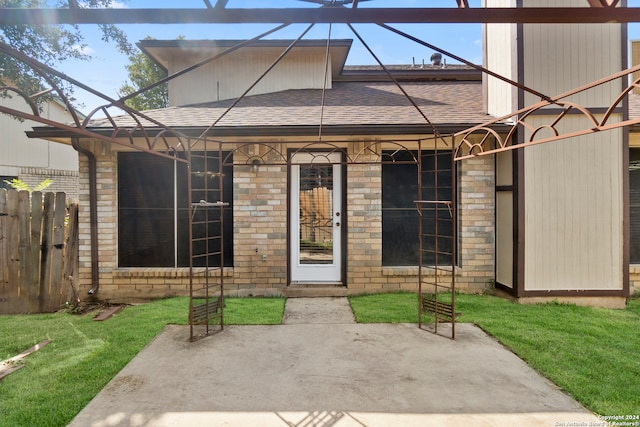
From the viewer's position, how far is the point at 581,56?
208 inches

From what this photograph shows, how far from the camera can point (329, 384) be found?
3.04 metres

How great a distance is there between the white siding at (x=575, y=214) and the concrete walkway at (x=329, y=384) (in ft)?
7.22

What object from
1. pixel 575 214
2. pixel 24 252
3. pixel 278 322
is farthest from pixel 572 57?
pixel 24 252

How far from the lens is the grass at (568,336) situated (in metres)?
2.89

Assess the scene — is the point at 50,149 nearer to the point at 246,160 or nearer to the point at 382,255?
the point at 246,160

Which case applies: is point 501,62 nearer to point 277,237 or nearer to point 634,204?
point 634,204

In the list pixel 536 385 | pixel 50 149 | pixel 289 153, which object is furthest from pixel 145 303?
pixel 50 149

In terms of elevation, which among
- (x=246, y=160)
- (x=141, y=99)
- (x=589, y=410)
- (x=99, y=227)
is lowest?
(x=589, y=410)

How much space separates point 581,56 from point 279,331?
234 inches

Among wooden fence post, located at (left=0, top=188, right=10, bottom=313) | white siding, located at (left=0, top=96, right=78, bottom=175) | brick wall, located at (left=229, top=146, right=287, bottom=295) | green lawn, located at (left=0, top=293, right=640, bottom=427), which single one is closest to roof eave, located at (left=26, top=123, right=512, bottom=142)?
brick wall, located at (left=229, top=146, right=287, bottom=295)

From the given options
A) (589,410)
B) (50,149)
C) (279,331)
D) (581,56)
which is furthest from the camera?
(50,149)

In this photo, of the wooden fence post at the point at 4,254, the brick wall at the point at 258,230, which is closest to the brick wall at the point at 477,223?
the brick wall at the point at 258,230

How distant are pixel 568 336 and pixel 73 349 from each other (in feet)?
18.0

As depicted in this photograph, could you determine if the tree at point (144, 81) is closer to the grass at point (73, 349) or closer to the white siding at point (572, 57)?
the grass at point (73, 349)
